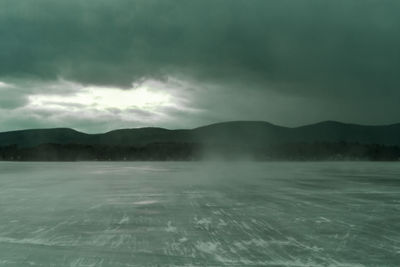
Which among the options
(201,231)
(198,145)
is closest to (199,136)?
(198,145)

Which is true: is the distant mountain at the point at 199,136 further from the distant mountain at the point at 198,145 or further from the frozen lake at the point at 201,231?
the frozen lake at the point at 201,231

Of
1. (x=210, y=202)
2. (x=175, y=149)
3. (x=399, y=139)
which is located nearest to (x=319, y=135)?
(x=399, y=139)

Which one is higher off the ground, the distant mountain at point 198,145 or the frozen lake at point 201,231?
the distant mountain at point 198,145

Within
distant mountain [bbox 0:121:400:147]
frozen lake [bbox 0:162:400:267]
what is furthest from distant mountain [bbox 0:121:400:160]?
frozen lake [bbox 0:162:400:267]

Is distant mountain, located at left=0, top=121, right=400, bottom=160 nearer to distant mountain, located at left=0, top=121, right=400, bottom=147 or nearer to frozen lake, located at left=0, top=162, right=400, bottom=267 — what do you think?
distant mountain, located at left=0, top=121, right=400, bottom=147

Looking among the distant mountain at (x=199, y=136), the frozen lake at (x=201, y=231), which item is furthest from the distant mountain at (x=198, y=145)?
the frozen lake at (x=201, y=231)

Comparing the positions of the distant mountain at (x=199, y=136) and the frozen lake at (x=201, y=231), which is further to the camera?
the distant mountain at (x=199, y=136)

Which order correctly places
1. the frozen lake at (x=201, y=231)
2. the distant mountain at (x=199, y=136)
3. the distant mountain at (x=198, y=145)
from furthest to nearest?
the distant mountain at (x=199, y=136) < the distant mountain at (x=198, y=145) < the frozen lake at (x=201, y=231)

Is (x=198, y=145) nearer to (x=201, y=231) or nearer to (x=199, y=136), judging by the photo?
(x=199, y=136)
